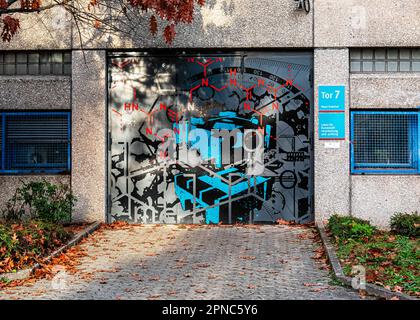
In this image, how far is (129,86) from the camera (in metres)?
14.1

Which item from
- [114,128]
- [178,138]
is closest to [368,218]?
[178,138]

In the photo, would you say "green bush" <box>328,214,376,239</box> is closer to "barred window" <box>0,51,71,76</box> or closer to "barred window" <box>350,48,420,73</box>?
"barred window" <box>350,48,420,73</box>

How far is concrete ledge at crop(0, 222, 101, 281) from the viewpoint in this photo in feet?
30.2

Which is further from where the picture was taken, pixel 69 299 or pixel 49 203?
pixel 49 203

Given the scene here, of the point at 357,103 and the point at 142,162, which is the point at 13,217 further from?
the point at 357,103

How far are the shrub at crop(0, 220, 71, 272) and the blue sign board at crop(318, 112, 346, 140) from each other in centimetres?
550

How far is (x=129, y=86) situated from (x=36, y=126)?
214 centimetres

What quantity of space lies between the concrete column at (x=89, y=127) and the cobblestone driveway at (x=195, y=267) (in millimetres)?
1052

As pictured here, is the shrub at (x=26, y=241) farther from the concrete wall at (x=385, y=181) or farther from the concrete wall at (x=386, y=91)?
the concrete wall at (x=386, y=91)

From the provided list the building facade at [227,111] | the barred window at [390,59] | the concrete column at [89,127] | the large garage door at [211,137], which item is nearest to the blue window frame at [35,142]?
the building facade at [227,111]

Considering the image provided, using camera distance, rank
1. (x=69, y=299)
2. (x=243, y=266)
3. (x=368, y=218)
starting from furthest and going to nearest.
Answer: (x=368, y=218) < (x=243, y=266) < (x=69, y=299)

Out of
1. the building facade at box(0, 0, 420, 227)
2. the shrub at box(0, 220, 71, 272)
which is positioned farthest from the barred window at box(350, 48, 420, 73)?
the shrub at box(0, 220, 71, 272)

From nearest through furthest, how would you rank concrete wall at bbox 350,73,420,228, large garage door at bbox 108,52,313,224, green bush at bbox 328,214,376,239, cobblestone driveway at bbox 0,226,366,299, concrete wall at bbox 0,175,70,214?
cobblestone driveway at bbox 0,226,366,299
green bush at bbox 328,214,376,239
concrete wall at bbox 350,73,420,228
large garage door at bbox 108,52,313,224
concrete wall at bbox 0,175,70,214

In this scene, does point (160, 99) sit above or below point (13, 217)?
above
